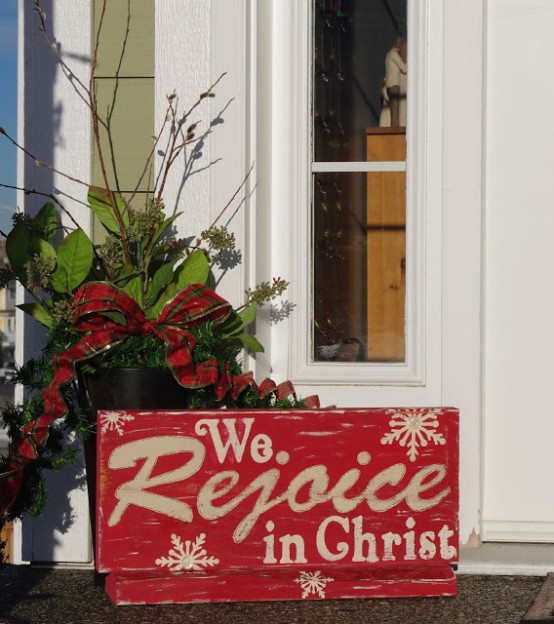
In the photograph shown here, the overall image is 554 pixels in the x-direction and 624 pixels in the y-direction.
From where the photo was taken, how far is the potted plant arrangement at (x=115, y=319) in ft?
8.19

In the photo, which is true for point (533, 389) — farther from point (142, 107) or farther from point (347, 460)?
point (142, 107)

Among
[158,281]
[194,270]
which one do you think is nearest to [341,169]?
[194,270]

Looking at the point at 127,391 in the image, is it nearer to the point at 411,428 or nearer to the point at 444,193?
the point at 411,428

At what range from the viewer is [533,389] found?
9.67 ft

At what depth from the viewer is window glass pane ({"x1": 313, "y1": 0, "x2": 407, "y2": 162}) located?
2.97 meters

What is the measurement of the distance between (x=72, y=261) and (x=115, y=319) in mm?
216

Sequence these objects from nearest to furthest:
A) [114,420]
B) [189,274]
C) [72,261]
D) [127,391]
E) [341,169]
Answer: [114,420] → [127,391] → [72,261] → [189,274] → [341,169]

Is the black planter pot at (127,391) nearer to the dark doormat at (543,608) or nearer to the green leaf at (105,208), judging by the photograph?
the green leaf at (105,208)

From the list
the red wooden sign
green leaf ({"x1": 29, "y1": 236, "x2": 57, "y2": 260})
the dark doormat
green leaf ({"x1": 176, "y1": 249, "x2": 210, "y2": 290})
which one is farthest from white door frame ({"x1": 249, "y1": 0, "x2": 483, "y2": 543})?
green leaf ({"x1": 29, "y1": 236, "x2": 57, "y2": 260})

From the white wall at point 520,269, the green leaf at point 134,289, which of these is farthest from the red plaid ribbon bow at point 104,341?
the white wall at point 520,269

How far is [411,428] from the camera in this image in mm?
2426

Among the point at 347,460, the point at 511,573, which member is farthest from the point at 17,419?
the point at 511,573

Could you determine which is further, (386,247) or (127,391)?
(386,247)

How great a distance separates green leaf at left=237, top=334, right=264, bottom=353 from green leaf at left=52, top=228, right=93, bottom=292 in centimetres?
45
